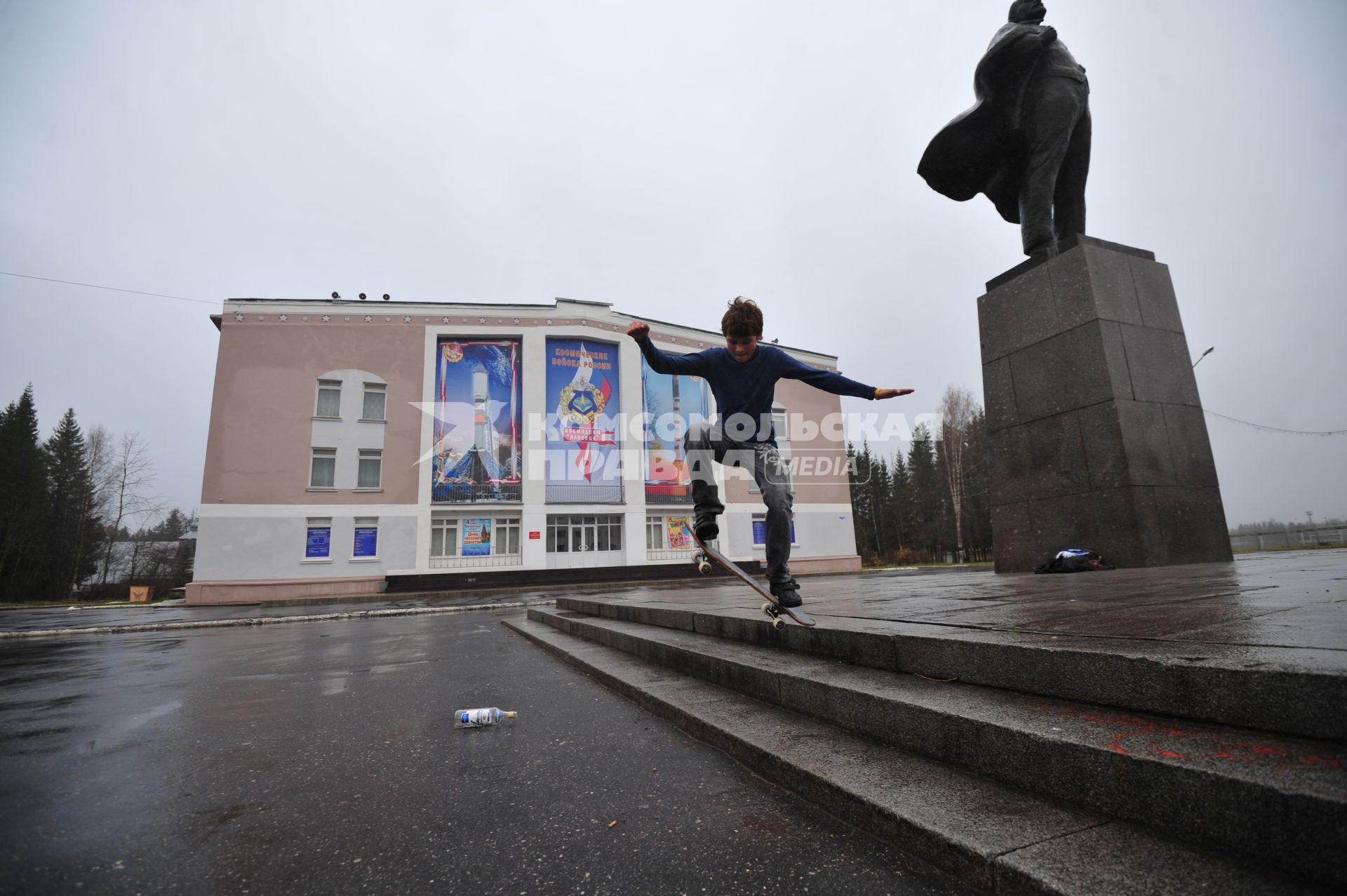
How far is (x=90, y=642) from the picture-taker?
30.5 feet

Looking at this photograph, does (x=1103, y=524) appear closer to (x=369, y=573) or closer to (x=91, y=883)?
(x=91, y=883)

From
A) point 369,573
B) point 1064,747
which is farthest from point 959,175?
point 369,573

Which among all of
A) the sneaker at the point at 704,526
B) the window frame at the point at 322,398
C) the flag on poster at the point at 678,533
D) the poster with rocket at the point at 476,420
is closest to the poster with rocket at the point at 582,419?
the poster with rocket at the point at 476,420

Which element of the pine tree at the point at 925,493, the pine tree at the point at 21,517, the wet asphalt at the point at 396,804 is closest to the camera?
the wet asphalt at the point at 396,804

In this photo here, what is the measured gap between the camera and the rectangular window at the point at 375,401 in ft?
82.7

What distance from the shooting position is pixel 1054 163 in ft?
22.9

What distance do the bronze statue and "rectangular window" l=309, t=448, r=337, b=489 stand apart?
2476 centimetres

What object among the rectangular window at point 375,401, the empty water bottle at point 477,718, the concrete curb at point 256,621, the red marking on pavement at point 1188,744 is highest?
the rectangular window at point 375,401

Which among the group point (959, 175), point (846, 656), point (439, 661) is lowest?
point (439, 661)

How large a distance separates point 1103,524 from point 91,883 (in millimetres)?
7586

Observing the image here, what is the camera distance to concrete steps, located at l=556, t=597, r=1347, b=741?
1.39 m

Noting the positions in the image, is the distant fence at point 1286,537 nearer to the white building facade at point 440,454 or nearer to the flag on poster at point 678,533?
the white building facade at point 440,454

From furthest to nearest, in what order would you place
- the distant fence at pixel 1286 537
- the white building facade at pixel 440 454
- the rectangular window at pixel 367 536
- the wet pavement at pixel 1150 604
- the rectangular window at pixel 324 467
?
the rectangular window at pixel 324 467
the rectangular window at pixel 367 536
the white building facade at pixel 440 454
the distant fence at pixel 1286 537
the wet pavement at pixel 1150 604

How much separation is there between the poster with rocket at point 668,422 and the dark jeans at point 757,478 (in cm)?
2467
